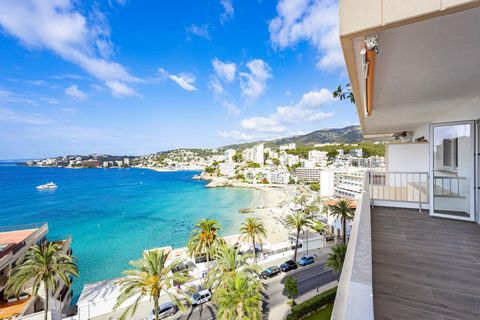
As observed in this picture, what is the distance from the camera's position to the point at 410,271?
2521 mm

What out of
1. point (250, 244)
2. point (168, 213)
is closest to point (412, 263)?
point (250, 244)

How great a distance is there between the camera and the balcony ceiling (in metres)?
1.65

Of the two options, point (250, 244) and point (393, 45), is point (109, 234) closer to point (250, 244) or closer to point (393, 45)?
point (250, 244)

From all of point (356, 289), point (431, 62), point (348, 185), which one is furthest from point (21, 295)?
point (348, 185)

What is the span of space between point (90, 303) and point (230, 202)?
37.2 metres

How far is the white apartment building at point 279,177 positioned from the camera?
235 ft

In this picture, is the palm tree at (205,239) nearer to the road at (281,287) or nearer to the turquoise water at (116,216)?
the road at (281,287)

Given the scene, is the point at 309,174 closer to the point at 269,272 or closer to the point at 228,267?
the point at 269,272

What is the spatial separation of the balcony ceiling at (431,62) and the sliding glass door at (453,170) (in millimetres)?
805

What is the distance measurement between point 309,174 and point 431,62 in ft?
243

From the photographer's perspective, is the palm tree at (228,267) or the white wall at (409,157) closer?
the white wall at (409,157)

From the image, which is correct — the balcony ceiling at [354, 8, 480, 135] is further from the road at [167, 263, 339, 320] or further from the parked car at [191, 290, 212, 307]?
the parked car at [191, 290, 212, 307]

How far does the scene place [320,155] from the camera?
9406 centimetres

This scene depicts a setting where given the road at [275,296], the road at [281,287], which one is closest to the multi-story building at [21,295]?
the road at [275,296]
